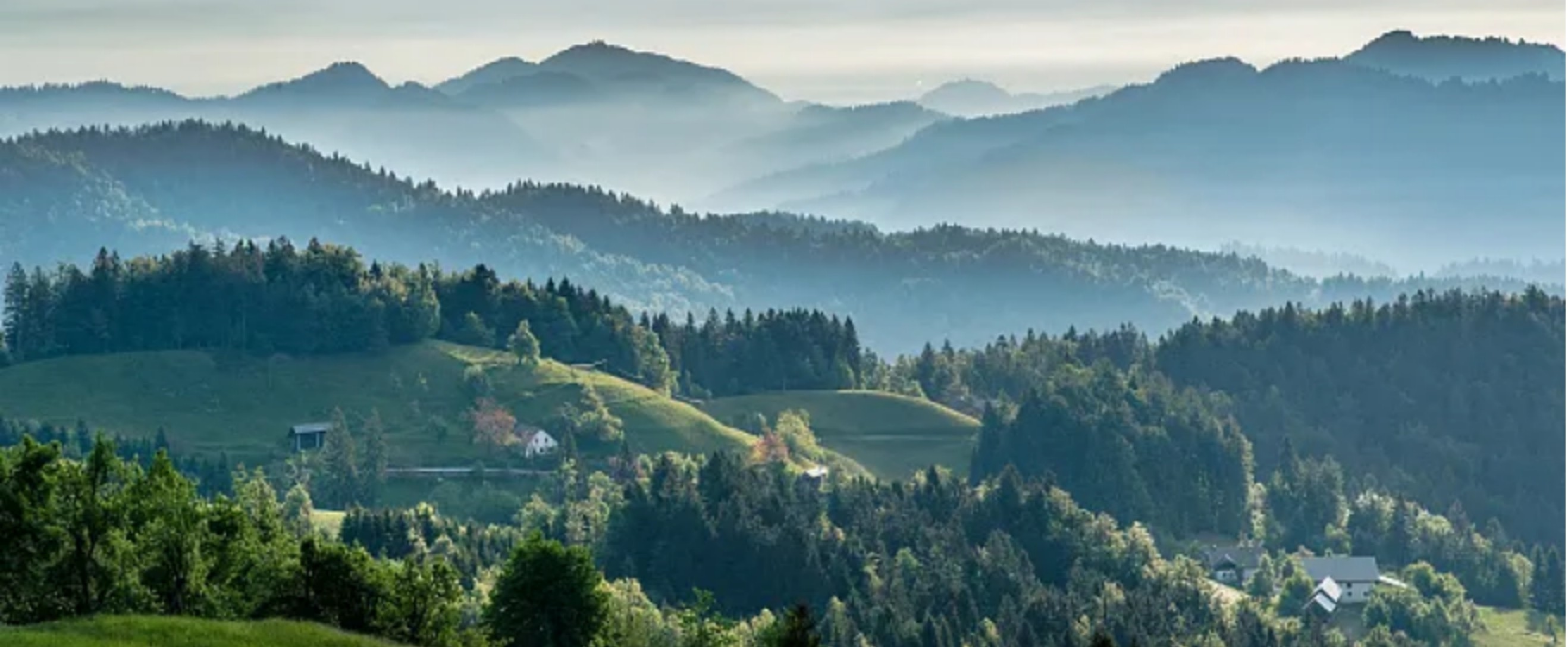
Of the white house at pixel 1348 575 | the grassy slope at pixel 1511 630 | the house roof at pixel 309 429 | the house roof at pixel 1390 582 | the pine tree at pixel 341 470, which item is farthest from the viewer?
the house roof at pixel 309 429

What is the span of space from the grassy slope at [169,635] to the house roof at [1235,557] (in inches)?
4559

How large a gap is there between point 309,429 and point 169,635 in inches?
4870

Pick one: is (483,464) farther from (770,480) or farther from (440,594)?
(440,594)

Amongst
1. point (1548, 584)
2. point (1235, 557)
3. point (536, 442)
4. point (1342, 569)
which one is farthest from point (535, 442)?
point (1548, 584)

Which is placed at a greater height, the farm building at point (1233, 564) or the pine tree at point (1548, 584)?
the farm building at point (1233, 564)

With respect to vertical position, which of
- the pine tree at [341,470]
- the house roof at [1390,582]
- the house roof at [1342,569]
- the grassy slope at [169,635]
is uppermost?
the grassy slope at [169,635]

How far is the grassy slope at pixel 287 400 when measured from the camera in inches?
7151

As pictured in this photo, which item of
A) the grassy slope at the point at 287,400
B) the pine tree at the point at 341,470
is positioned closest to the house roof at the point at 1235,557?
the grassy slope at the point at 287,400

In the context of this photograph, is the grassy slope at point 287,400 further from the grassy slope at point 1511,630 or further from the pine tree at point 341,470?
the grassy slope at point 1511,630

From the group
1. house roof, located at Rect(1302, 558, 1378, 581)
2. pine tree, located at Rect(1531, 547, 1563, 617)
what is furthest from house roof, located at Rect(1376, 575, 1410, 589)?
pine tree, located at Rect(1531, 547, 1563, 617)

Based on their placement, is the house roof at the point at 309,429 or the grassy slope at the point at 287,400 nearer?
the grassy slope at the point at 287,400

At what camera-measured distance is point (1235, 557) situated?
576 ft

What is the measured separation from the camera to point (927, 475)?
170375 millimetres

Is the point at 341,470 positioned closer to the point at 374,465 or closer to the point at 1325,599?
the point at 374,465
